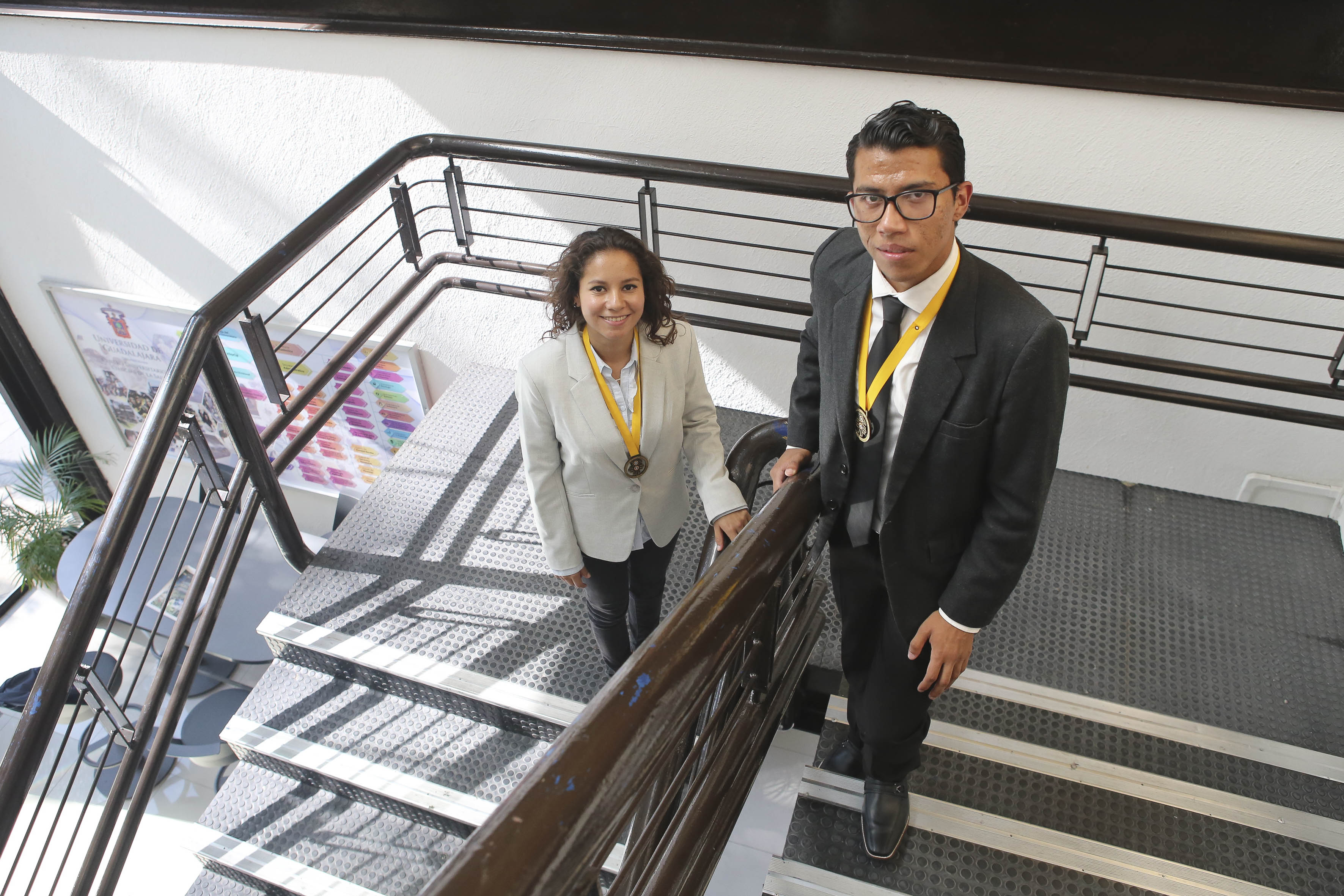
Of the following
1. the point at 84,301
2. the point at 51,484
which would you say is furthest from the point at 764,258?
the point at 51,484

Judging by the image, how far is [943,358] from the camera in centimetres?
133

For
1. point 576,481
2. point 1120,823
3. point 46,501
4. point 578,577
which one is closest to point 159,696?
point 578,577

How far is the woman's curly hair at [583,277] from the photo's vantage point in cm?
189

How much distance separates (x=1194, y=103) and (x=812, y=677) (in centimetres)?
227

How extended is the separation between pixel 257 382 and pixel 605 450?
4757mm

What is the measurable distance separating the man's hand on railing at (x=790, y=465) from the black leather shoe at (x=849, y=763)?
70 centimetres

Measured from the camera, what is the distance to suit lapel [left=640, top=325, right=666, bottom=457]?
1987 millimetres

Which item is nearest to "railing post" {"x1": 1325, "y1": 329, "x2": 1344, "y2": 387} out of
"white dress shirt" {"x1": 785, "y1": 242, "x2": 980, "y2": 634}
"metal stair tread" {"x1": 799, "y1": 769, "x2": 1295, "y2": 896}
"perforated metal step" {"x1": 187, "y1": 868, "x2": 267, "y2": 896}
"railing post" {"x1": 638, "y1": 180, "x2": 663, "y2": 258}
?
"metal stair tread" {"x1": 799, "y1": 769, "x2": 1295, "y2": 896}

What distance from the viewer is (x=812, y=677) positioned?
2338 millimetres

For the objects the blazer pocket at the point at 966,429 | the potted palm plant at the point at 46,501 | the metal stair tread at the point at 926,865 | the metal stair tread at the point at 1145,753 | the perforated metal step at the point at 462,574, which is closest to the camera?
the blazer pocket at the point at 966,429

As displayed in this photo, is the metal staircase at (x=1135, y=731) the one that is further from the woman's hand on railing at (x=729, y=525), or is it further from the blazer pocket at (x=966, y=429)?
the blazer pocket at (x=966, y=429)

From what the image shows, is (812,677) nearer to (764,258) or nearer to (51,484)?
(764,258)

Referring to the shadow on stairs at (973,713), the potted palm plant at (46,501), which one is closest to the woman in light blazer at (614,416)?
the shadow on stairs at (973,713)

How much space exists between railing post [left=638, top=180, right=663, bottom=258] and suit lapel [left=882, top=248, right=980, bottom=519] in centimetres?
170
